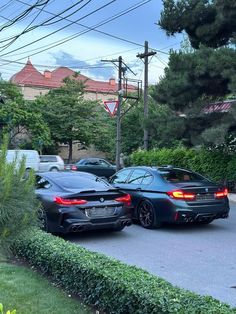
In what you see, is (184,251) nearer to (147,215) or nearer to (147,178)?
(147,215)

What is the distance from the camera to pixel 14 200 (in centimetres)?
367

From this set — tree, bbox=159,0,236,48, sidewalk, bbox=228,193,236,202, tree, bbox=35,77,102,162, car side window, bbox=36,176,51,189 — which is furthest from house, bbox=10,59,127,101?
car side window, bbox=36,176,51,189

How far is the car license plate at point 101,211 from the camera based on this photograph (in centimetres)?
886

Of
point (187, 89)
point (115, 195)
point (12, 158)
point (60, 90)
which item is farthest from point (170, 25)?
point (60, 90)

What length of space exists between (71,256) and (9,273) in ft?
3.84

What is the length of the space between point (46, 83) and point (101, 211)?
173 ft

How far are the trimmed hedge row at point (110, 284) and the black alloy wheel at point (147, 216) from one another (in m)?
4.29

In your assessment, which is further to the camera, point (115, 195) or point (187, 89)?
point (187, 89)

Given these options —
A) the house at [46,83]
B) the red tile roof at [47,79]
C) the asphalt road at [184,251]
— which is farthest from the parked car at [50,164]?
the asphalt road at [184,251]

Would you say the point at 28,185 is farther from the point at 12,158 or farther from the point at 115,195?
the point at 115,195

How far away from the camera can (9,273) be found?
238 inches

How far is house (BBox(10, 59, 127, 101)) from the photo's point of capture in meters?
57.1

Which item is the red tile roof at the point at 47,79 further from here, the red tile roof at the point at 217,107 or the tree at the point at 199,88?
the tree at the point at 199,88

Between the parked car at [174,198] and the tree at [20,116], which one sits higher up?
the tree at [20,116]
